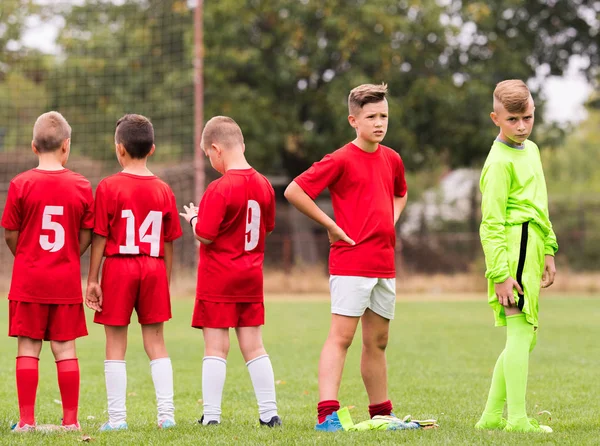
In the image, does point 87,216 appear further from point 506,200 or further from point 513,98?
point 513,98

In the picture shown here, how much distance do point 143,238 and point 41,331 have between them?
0.75 m

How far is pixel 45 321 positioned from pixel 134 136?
3.74 ft

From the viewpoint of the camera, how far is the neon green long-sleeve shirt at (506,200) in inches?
205

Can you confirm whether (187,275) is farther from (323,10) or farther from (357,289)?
(357,289)

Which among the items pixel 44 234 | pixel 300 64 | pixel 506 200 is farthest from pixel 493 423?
pixel 300 64

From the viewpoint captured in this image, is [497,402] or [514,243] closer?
[514,243]

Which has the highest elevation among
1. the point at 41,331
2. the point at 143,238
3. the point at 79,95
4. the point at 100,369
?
the point at 79,95

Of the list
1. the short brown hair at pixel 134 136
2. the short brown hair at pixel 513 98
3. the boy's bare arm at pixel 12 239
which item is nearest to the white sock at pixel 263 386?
the short brown hair at pixel 134 136

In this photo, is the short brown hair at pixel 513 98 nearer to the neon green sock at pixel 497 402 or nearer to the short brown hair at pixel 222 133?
the neon green sock at pixel 497 402

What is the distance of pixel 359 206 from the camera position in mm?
5457

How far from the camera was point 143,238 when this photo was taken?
A: 555 cm

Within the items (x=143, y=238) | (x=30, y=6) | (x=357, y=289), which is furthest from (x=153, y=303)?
(x=30, y=6)

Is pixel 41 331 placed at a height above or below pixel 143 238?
below

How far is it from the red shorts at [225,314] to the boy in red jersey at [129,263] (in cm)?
22
